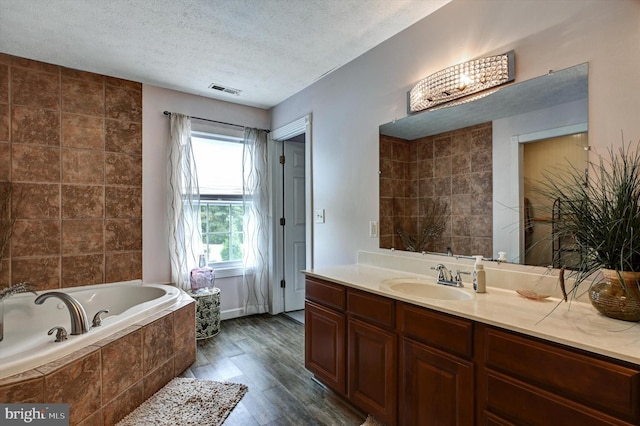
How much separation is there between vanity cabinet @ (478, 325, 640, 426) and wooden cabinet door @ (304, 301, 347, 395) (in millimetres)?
901

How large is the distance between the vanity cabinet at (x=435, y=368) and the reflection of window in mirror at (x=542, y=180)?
22.8 inches

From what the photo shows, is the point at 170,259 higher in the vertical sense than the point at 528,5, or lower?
lower

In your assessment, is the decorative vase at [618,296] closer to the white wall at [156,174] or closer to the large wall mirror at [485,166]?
the large wall mirror at [485,166]

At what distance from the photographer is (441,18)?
77.4 inches

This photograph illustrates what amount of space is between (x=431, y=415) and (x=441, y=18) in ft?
7.32

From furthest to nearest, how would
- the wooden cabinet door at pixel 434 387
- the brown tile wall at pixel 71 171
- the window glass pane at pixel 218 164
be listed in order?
the window glass pane at pixel 218 164, the brown tile wall at pixel 71 171, the wooden cabinet door at pixel 434 387

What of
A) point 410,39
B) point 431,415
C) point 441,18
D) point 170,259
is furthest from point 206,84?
point 431,415

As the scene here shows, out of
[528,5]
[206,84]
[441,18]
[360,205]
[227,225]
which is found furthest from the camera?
[227,225]

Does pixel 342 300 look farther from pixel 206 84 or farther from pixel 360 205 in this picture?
pixel 206 84

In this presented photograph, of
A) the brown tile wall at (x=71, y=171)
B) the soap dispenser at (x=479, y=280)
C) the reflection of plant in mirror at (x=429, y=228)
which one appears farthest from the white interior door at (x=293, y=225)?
the soap dispenser at (x=479, y=280)

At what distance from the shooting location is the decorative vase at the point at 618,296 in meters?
1.11

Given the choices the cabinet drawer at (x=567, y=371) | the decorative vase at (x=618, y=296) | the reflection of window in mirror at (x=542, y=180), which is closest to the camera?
the cabinet drawer at (x=567, y=371)

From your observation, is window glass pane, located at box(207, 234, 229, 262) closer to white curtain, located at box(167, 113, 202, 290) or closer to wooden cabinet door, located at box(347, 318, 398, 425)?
white curtain, located at box(167, 113, 202, 290)

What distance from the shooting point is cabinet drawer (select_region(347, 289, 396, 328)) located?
165 cm
